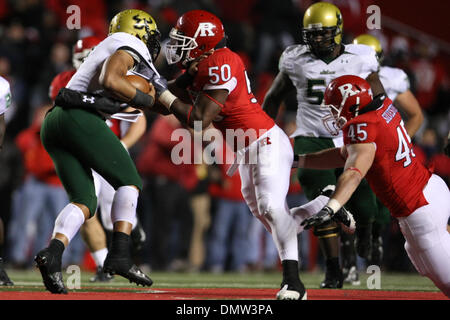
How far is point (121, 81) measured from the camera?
4875mm

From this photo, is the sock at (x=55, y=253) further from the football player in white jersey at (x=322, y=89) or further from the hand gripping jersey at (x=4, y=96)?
the football player in white jersey at (x=322, y=89)

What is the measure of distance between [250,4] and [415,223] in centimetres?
833

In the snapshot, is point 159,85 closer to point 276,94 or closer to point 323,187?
point 276,94

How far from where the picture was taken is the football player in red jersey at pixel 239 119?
4977mm

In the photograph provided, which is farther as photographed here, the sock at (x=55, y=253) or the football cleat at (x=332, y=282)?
the football cleat at (x=332, y=282)

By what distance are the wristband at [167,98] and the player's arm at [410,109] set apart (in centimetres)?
286

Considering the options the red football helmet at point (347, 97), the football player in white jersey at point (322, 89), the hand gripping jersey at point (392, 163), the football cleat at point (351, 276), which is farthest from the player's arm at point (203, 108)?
the football cleat at point (351, 276)

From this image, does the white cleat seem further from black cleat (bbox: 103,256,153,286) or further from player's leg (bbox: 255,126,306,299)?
black cleat (bbox: 103,256,153,286)

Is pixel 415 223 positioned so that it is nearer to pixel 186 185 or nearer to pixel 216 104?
pixel 216 104

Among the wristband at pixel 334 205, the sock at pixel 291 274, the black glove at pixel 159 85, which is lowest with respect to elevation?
the sock at pixel 291 274

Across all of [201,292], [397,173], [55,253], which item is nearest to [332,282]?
[201,292]

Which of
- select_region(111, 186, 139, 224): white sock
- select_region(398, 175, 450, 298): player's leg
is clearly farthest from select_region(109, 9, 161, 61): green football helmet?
select_region(398, 175, 450, 298): player's leg

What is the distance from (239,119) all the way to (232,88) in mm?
209
